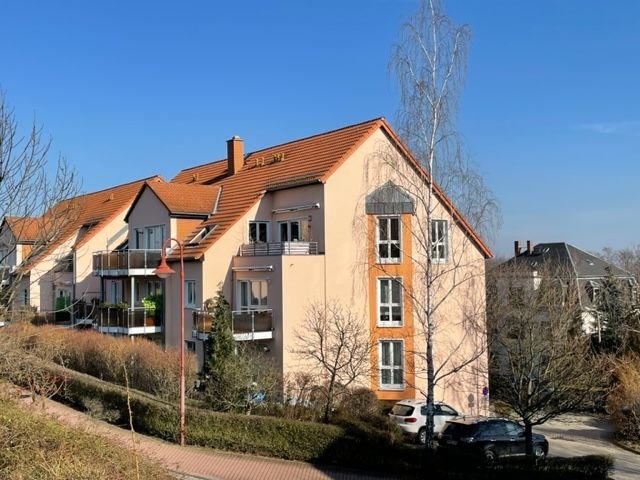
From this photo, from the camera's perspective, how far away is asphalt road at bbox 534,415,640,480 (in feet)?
68.1

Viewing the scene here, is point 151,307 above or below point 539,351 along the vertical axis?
above

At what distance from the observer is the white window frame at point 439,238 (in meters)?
20.6

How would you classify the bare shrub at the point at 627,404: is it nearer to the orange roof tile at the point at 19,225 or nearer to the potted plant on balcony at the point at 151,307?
the potted plant on balcony at the point at 151,307

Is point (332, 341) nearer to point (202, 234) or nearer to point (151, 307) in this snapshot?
point (202, 234)

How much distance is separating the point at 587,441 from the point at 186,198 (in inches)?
771

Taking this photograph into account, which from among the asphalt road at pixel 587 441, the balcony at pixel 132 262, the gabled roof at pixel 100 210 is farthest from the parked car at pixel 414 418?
the gabled roof at pixel 100 210

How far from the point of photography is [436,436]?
20.5 meters

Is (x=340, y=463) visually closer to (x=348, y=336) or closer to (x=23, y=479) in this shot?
(x=348, y=336)

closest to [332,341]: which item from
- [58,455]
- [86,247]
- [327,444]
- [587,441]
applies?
[327,444]

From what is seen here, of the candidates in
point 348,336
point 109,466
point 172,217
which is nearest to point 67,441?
point 109,466

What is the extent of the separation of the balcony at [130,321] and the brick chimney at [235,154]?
8.15m

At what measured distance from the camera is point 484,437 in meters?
18.9

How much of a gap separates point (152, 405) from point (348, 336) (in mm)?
8056

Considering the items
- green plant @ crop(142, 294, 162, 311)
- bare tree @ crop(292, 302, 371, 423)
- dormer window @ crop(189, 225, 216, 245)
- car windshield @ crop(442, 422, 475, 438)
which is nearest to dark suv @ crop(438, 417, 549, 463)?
car windshield @ crop(442, 422, 475, 438)
